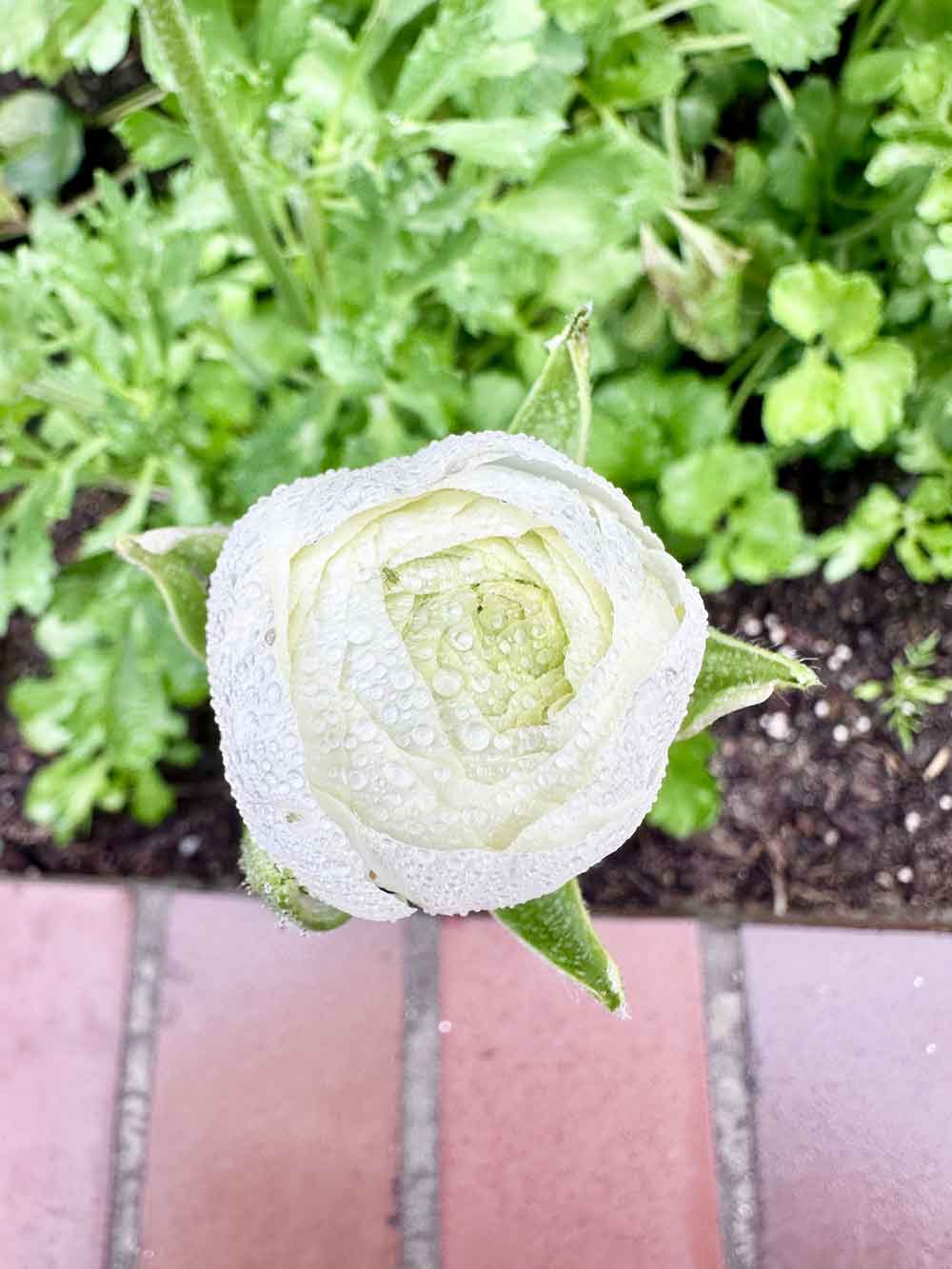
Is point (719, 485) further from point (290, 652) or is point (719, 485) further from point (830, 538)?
point (290, 652)

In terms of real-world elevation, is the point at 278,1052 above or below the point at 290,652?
below

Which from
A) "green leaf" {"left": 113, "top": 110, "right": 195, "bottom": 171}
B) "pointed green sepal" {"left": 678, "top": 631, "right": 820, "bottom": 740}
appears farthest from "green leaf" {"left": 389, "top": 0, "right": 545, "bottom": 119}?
"pointed green sepal" {"left": 678, "top": 631, "right": 820, "bottom": 740}

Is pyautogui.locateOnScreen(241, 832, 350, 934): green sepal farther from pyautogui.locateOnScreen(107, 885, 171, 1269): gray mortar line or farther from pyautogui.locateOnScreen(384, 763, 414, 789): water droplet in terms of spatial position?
pyautogui.locateOnScreen(107, 885, 171, 1269): gray mortar line

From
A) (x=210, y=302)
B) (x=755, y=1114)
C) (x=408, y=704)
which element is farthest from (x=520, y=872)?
(x=210, y=302)

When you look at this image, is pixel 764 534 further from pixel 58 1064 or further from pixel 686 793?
pixel 58 1064

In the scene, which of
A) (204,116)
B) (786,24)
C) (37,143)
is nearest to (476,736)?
(204,116)
